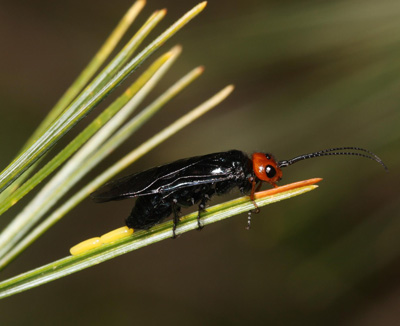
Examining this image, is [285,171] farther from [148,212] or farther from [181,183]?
[148,212]

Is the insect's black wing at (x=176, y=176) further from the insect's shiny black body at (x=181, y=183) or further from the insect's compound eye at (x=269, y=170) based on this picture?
the insect's compound eye at (x=269, y=170)

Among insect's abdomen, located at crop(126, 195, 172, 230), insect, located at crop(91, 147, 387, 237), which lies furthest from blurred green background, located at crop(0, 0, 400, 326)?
insect's abdomen, located at crop(126, 195, 172, 230)

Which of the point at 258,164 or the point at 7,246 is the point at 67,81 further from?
the point at 7,246

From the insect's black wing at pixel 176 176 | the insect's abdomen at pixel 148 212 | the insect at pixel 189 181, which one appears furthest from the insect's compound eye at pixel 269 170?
the insect's abdomen at pixel 148 212

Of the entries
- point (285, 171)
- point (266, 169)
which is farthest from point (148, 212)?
point (285, 171)

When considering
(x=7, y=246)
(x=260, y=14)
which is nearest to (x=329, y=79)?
(x=260, y=14)

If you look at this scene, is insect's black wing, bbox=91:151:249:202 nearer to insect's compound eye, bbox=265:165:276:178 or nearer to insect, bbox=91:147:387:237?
insect, bbox=91:147:387:237
